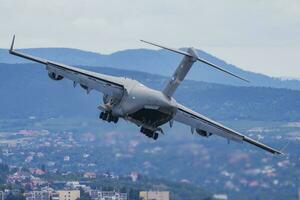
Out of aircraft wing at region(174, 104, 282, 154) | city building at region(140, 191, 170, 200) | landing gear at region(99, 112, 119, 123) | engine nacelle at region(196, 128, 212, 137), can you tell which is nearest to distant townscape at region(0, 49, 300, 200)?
city building at region(140, 191, 170, 200)

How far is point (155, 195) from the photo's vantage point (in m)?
129

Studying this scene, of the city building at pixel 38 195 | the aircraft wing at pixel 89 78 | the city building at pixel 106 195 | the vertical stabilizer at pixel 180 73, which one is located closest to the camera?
the vertical stabilizer at pixel 180 73

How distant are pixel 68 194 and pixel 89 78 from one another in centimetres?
6331

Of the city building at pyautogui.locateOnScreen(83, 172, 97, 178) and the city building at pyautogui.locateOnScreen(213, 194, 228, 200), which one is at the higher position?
the city building at pyautogui.locateOnScreen(83, 172, 97, 178)

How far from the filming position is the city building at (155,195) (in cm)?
12319

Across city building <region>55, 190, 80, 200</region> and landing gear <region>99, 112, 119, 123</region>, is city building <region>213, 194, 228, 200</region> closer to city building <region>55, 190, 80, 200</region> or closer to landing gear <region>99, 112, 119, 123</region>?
landing gear <region>99, 112, 119, 123</region>

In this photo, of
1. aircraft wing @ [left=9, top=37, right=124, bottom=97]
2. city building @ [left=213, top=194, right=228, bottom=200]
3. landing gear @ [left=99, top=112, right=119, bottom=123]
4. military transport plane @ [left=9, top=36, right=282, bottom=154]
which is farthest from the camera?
city building @ [left=213, top=194, right=228, bottom=200]

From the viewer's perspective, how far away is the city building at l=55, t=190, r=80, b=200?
145750 mm

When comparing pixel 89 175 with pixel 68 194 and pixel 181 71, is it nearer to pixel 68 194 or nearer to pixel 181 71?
pixel 68 194

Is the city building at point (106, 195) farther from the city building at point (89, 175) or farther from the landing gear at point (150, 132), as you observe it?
the landing gear at point (150, 132)

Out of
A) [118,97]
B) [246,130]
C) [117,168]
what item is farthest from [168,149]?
[246,130]

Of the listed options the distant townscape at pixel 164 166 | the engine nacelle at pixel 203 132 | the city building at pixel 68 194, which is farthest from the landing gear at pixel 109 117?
the city building at pixel 68 194

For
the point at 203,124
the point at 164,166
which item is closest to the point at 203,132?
the point at 203,124

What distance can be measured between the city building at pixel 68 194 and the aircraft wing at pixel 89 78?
188ft
